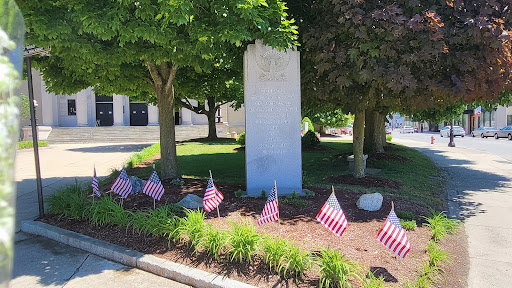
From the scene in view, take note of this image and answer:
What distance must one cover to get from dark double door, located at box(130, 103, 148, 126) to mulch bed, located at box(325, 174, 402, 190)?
121 feet

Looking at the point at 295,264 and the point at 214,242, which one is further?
the point at 214,242

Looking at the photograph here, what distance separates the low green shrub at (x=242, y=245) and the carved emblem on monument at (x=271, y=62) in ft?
13.7

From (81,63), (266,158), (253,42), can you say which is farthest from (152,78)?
(266,158)

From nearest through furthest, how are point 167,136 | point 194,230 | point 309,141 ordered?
point 194,230, point 167,136, point 309,141

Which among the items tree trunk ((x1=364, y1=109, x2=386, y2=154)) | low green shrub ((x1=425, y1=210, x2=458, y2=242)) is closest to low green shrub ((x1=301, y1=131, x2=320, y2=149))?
tree trunk ((x1=364, y1=109, x2=386, y2=154))

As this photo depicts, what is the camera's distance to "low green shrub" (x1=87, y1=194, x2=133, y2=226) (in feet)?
18.7

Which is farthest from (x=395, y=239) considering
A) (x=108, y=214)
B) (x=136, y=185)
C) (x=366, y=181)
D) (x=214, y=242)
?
(x=136, y=185)

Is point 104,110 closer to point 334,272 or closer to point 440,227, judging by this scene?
point 440,227

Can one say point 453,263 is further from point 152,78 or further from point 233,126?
point 233,126

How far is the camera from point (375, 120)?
54.0 feet

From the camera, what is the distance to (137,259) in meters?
4.68

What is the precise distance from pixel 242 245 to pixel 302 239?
45.1 inches

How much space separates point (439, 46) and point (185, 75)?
7.34m

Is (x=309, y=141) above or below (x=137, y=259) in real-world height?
above
